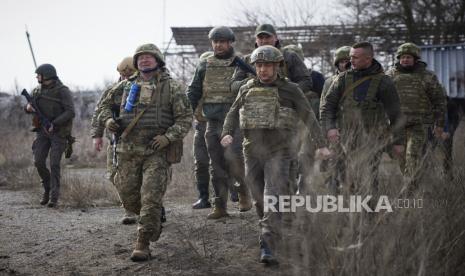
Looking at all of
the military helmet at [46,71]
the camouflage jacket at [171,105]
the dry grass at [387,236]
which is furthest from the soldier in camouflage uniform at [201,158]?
the dry grass at [387,236]

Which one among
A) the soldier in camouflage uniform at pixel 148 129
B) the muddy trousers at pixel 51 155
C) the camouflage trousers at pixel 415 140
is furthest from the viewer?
the muddy trousers at pixel 51 155

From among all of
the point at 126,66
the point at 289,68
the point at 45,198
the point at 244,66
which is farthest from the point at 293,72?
→ the point at 45,198

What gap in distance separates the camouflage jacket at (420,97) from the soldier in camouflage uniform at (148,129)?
3273mm

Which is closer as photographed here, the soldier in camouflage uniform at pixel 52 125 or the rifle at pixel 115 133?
the rifle at pixel 115 133

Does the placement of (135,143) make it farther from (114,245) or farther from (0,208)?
(0,208)

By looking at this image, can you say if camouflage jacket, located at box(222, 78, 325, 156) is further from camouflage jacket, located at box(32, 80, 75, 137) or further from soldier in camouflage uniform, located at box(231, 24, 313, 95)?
camouflage jacket, located at box(32, 80, 75, 137)

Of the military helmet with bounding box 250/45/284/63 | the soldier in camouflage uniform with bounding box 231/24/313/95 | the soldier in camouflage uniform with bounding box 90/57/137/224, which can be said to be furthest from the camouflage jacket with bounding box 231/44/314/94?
the military helmet with bounding box 250/45/284/63

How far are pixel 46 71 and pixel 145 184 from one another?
4605 mm

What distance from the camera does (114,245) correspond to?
19.5 ft

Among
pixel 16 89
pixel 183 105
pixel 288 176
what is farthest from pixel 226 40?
pixel 16 89

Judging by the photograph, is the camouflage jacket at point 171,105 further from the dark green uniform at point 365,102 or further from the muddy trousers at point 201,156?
the muddy trousers at point 201,156

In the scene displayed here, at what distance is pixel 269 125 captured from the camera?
5.03 m

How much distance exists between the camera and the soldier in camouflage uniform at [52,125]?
903 centimetres

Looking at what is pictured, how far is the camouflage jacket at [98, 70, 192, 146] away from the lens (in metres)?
5.41
